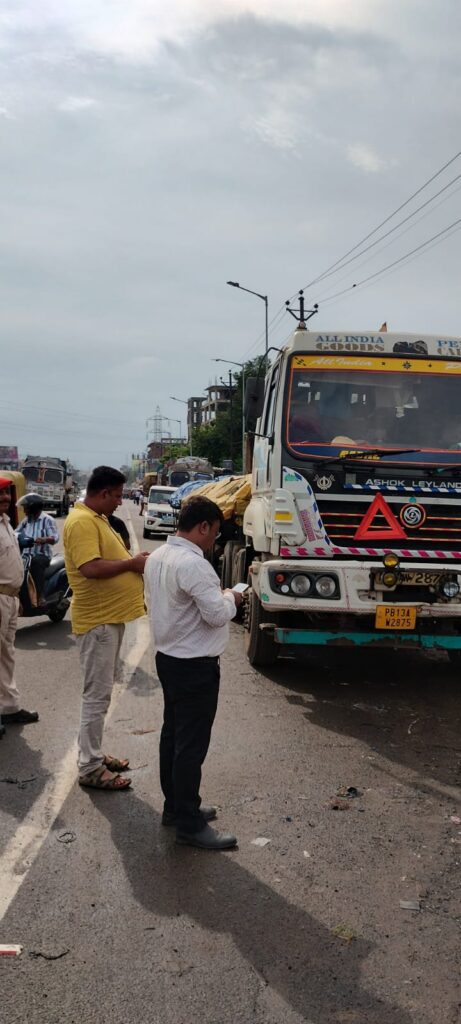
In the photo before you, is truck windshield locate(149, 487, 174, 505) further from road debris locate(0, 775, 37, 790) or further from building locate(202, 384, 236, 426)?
building locate(202, 384, 236, 426)

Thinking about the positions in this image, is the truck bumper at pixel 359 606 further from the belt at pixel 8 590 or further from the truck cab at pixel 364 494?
the belt at pixel 8 590

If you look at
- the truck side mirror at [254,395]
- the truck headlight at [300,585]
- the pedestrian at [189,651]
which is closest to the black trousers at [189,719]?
the pedestrian at [189,651]

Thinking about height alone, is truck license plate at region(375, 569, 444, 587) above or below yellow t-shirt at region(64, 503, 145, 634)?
below

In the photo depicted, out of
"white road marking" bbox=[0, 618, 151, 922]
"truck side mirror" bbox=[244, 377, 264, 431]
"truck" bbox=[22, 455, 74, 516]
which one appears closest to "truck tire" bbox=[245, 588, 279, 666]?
"truck side mirror" bbox=[244, 377, 264, 431]

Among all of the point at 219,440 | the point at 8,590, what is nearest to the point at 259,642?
the point at 8,590

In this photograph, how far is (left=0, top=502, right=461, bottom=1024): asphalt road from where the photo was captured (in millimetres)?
2621

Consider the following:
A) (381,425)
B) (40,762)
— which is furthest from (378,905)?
(381,425)

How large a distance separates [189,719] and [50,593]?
585cm

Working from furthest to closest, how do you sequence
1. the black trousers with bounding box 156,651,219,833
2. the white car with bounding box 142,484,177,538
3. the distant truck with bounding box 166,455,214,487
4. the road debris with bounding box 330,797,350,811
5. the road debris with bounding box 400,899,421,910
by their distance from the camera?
1. the distant truck with bounding box 166,455,214,487
2. the white car with bounding box 142,484,177,538
3. the road debris with bounding box 330,797,350,811
4. the black trousers with bounding box 156,651,219,833
5. the road debris with bounding box 400,899,421,910

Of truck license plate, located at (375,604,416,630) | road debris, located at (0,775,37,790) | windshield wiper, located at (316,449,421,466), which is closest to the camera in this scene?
road debris, located at (0,775,37,790)

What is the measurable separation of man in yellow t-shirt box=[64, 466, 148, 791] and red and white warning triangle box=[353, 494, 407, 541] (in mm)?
2144

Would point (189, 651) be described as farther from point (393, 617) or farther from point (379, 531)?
point (379, 531)

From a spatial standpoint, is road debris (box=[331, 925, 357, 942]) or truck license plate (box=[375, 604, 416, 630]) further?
truck license plate (box=[375, 604, 416, 630])

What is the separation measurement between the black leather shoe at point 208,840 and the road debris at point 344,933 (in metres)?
0.76
